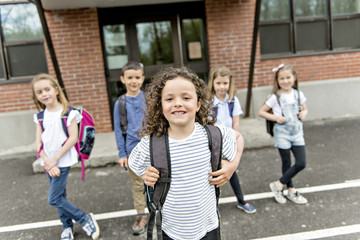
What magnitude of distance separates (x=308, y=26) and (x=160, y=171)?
21.1 feet

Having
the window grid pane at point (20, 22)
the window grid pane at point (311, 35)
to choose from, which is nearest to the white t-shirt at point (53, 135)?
the window grid pane at point (20, 22)

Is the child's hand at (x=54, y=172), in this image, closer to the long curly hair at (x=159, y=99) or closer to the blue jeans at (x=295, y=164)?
the long curly hair at (x=159, y=99)

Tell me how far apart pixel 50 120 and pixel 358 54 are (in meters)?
6.94

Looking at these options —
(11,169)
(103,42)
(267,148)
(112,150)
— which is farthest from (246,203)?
(103,42)

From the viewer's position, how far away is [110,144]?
5398 millimetres

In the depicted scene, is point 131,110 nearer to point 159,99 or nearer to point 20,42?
point 159,99

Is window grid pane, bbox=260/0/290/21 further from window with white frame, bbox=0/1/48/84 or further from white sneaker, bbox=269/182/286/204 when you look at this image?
window with white frame, bbox=0/1/48/84

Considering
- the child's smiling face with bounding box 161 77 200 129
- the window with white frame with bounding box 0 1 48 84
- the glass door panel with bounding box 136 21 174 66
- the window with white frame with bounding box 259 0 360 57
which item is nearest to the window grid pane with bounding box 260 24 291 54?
the window with white frame with bounding box 259 0 360 57

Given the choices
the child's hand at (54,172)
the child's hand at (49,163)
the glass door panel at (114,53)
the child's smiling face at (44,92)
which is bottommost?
the child's hand at (54,172)

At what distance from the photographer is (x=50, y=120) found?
2773 mm

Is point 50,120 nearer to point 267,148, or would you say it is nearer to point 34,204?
point 34,204

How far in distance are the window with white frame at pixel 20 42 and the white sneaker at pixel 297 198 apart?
553 cm

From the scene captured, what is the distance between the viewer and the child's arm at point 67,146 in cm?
271

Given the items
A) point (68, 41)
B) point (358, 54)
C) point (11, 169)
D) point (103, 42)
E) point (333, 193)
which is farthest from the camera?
point (358, 54)
